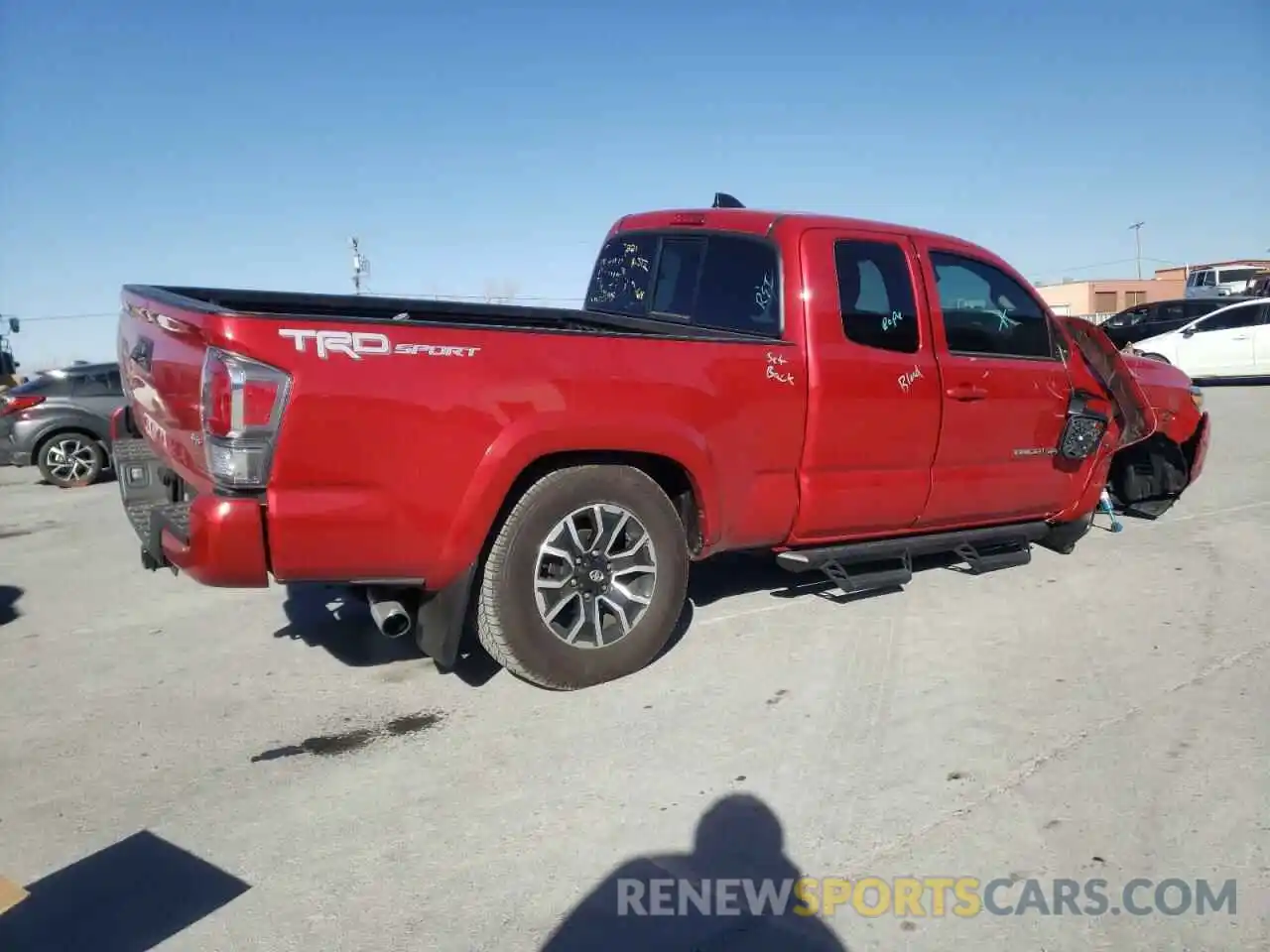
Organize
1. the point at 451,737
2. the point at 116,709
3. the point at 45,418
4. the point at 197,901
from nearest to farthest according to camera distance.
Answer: the point at 197,901 < the point at 451,737 < the point at 116,709 < the point at 45,418

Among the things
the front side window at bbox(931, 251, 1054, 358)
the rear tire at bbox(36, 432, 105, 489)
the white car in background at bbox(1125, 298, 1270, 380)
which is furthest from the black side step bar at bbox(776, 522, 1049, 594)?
the white car in background at bbox(1125, 298, 1270, 380)

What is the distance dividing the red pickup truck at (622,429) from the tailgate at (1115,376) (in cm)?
1

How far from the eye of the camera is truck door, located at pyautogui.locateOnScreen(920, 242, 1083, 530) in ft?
16.3

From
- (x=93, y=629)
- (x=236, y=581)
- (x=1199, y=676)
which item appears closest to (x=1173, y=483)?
(x=1199, y=676)

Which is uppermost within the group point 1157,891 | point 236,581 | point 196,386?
point 196,386

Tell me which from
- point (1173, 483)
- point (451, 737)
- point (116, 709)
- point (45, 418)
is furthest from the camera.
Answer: point (45, 418)

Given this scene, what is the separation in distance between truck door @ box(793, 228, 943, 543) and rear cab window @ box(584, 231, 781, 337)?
0.22 m

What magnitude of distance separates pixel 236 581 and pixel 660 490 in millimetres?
1680

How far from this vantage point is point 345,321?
319 cm

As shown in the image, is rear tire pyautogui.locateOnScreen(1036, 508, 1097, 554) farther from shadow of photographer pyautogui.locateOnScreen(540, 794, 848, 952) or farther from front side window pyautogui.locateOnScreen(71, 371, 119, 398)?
front side window pyautogui.locateOnScreen(71, 371, 119, 398)

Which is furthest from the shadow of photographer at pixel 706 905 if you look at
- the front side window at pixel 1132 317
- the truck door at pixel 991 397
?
the front side window at pixel 1132 317

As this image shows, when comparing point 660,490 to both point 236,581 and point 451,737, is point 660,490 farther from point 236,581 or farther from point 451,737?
point 236,581

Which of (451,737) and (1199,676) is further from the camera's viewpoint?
(1199,676)

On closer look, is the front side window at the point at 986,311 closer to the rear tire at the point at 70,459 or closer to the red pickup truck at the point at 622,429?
the red pickup truck at the point at 622,429
